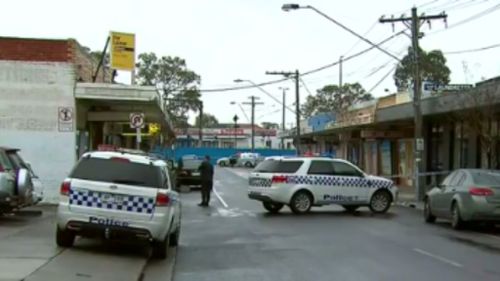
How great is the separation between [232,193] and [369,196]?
12061 millimetres

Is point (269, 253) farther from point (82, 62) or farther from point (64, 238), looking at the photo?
point (82, 62)

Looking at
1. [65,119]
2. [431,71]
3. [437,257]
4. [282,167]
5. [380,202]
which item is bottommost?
[437,257]

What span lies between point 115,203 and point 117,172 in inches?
22.7

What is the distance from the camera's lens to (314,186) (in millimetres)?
24594

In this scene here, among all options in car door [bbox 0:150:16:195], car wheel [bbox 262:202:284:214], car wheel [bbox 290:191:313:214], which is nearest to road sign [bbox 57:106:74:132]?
car door [bbox 0:150:16:195]

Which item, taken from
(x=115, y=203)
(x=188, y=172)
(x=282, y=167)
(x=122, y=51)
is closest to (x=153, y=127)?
(x=188, y=172)

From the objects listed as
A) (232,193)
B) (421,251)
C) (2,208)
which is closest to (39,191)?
(2,208)

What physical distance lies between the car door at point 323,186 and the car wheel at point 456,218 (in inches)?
213

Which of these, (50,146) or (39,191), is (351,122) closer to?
(50,146)

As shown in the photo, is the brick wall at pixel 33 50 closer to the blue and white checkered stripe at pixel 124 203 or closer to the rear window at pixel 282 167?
the rear window at pixel 282 167

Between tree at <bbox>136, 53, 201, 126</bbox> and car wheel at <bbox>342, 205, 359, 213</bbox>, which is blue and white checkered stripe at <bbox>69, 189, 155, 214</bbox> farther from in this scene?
tree at <bbox>136, 53, 201, 126</bbox>

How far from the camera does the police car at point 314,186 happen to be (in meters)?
24.3

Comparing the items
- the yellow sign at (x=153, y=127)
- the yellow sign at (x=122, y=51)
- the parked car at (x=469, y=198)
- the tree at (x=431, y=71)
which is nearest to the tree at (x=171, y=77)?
the tree at (x=431, y=71)

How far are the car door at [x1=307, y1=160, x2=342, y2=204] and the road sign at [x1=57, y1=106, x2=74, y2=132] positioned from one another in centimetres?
759
